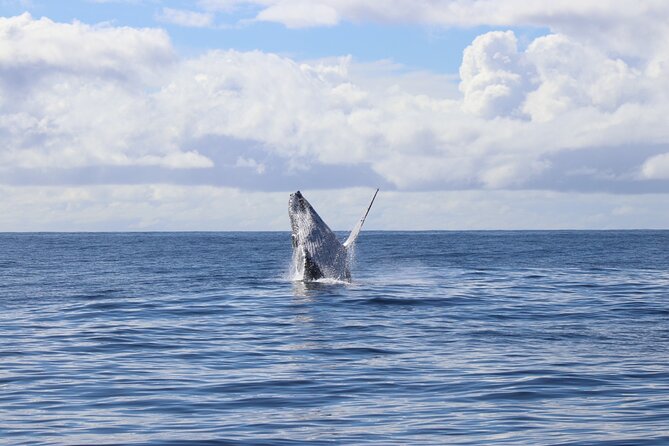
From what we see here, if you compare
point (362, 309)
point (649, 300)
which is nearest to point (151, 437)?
point (362, 309)

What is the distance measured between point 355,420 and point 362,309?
13.5 m

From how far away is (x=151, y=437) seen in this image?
38.3ft

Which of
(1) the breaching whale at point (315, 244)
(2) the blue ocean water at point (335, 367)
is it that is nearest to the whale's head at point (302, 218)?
(1) the breaching whale at point (315, 244)

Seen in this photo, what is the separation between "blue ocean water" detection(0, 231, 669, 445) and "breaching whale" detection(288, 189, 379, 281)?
120 cm

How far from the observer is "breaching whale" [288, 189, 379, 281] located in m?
32.1

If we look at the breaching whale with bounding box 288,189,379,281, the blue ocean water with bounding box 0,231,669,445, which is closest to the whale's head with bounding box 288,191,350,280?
the breaching whale with bounding box 288,189,379,281

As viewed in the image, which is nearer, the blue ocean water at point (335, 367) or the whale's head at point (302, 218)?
the blue ocean water at point (335, 367)

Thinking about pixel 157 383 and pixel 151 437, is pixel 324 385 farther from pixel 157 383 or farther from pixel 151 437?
pixel 151 437

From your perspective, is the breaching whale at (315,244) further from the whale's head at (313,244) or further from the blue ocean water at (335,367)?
the blue ocean water at (335,367)

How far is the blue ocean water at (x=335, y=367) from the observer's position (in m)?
12.2

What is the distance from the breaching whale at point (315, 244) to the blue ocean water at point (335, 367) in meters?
1.20

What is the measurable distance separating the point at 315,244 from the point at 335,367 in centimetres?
1591

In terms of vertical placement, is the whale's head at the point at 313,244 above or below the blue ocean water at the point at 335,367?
above

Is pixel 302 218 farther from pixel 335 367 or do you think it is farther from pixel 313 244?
pixel 335 367
